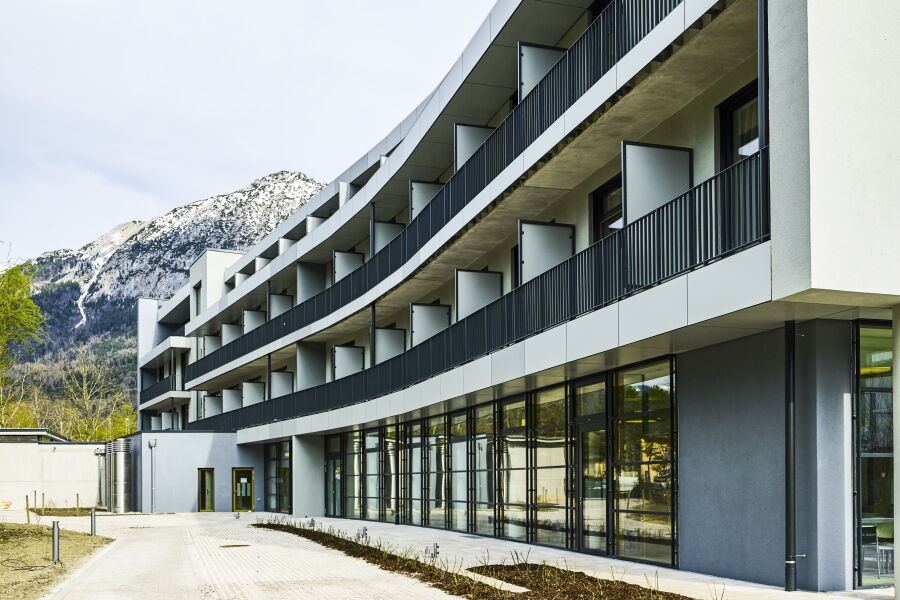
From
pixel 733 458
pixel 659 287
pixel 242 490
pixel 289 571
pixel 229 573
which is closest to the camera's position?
pixel 659 287

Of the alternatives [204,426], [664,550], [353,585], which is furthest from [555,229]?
[204,426]

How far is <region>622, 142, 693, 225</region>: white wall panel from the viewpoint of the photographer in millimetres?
14562

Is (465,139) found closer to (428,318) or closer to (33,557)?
(428,318)

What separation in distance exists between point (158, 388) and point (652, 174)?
51.7 meters

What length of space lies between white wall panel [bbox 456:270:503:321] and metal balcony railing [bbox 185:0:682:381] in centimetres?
137

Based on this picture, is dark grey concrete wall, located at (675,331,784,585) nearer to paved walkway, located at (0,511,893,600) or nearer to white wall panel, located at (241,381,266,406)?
paved walkway, located at (0,511,893,600)

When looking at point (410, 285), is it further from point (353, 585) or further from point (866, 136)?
point (866, 136)

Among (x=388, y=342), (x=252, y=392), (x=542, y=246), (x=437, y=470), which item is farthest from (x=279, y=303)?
(x=542, y=246)

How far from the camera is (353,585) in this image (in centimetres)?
1415

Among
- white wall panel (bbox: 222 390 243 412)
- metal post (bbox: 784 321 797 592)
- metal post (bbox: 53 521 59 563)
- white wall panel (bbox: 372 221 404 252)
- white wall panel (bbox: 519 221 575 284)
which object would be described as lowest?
metal post (bbox: 53 521 59 563)

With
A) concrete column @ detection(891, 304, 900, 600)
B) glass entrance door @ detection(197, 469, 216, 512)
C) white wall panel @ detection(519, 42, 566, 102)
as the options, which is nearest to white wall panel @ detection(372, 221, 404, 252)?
white wall panel @ detection(519, 42, 566, 102)

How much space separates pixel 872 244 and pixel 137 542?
62.8ft

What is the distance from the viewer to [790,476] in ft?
37.7

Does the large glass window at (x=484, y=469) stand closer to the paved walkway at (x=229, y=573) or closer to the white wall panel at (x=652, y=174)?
the paved walkway at (x=229, y=573)
